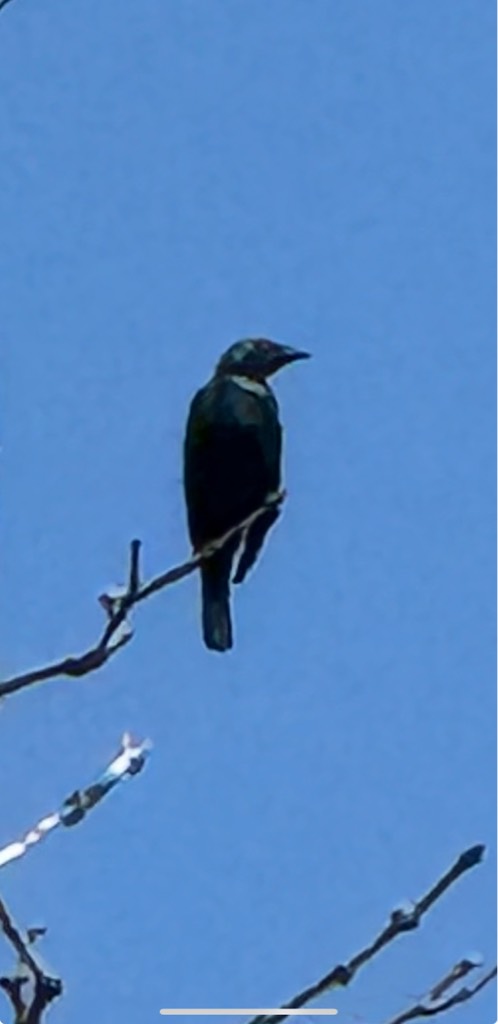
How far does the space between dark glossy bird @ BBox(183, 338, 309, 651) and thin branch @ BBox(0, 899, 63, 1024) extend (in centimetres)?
153

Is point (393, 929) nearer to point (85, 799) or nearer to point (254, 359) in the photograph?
point (85, 799)

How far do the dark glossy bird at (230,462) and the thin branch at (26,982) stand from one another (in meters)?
1.53

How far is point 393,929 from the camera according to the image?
108 inches

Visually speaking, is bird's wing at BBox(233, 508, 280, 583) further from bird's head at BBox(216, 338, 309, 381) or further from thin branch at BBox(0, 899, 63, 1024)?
thin branch at BBox(0, 899, 63, 1024)

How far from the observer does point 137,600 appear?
2975mm

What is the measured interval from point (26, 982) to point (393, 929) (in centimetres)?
34

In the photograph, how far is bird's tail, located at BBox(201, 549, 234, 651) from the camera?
441cm

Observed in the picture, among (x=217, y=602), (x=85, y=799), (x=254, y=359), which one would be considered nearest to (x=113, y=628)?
(x=85, y=799)

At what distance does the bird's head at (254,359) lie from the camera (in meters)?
5.43

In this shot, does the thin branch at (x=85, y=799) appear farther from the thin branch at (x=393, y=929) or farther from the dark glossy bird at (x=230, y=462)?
the dark glossy bird at (x=230, y=462)

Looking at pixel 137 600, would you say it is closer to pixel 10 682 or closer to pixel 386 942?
pixel 10 682

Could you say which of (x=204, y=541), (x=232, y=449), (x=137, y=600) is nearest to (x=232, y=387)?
(x=232, y=449)

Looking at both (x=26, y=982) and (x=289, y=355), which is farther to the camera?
(x=289, y=355)

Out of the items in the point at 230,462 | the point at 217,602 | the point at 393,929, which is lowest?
the point at 393,929
